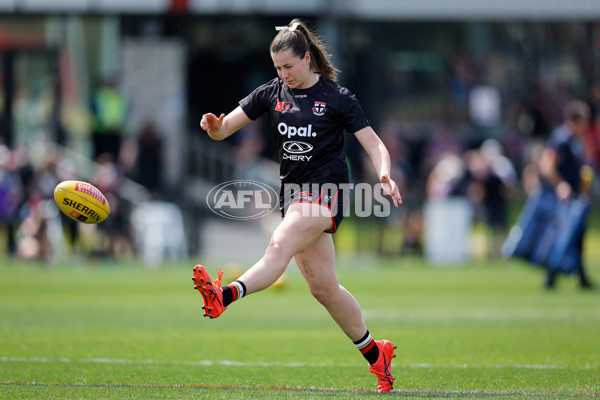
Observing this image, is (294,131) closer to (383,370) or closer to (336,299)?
(336,299)

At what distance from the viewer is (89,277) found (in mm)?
17531

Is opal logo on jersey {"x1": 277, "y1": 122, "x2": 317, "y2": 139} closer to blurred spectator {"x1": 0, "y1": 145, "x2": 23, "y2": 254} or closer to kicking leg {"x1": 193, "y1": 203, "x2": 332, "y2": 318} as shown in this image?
kicking leg {"x1": 193, "y1": 203, "x2": 332, "y2": 318}

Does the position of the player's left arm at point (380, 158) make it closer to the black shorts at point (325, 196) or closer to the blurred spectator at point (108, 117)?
the black shorts at point (325, 196)

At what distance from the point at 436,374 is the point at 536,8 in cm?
1930

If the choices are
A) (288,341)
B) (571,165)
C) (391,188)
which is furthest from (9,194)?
(391,188)

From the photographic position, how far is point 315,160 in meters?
6.76

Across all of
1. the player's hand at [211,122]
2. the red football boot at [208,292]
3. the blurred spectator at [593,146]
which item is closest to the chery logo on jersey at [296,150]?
the player's hand at [211,122]

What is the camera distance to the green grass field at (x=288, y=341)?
22.6 feet

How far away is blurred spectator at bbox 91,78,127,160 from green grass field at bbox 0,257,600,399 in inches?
274

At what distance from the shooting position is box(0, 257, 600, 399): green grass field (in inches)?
271

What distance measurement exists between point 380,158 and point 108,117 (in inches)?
695

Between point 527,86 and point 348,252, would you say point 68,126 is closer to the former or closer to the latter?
point 348,252

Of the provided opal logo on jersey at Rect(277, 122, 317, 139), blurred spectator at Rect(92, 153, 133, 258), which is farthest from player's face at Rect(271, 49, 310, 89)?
blurred spectator at Rect(92, 153, 133, 258)

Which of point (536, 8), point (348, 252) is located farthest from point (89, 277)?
Result: point (536, 8)
